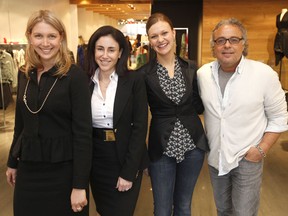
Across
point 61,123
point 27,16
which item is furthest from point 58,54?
point 27,16

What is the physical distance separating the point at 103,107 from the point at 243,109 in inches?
31.9

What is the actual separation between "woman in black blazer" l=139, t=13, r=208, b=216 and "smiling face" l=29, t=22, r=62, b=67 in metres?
0.59

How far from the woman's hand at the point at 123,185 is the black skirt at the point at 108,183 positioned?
35 millimetres

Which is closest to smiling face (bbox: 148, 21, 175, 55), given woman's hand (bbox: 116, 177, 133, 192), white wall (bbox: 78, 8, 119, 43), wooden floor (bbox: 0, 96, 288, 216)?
woman's hand (bbox: 116, 177, 133, 192)

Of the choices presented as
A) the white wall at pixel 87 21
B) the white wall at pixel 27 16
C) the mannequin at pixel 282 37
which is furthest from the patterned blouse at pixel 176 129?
the white wall at pixel 87 21

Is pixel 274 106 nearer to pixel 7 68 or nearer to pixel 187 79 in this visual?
pixel 187 79

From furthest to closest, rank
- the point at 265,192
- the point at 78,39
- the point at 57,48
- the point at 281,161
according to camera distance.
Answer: the point at 78,39 < the point at 281,161 < the point at 265,192 < the point at 57,48

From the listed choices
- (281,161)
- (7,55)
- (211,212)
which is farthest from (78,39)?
(211,212)

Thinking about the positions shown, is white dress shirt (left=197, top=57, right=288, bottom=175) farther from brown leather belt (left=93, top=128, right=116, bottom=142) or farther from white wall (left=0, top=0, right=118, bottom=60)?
white wall (left=0, top=0, right=118, bottom=60)

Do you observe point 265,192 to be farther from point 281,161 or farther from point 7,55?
point 7,55

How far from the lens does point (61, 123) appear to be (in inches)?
60.5

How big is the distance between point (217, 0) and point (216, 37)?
19.1 feet

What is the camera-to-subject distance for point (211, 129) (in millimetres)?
1924

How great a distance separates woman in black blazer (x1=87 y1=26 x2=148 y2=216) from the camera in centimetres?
165
